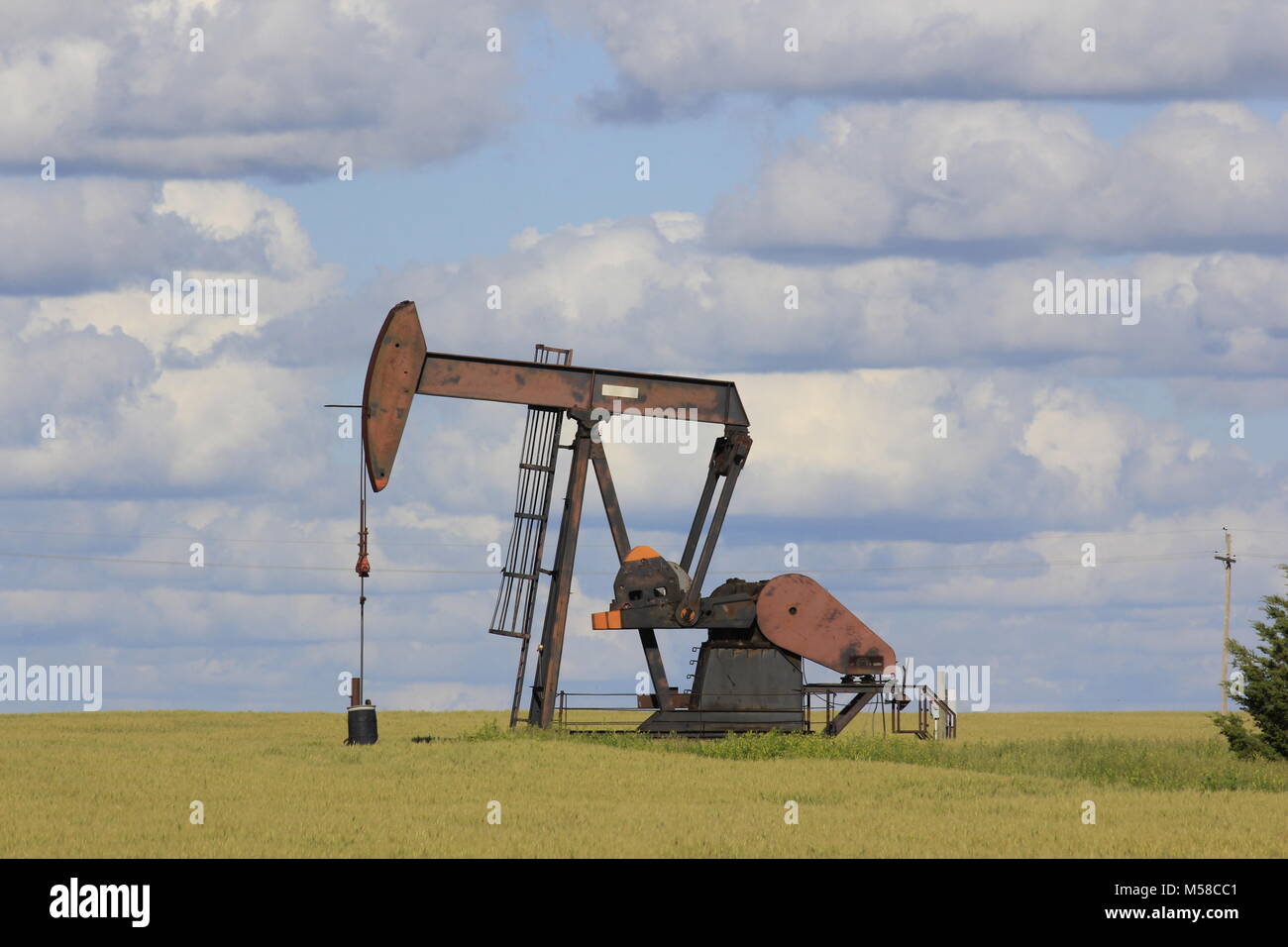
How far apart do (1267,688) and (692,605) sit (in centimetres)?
904

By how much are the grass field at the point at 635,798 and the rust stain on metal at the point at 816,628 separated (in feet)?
4.36

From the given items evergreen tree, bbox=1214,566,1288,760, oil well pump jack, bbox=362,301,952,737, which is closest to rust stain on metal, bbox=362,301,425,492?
oil well pump jack, bbox=362,301,952,737

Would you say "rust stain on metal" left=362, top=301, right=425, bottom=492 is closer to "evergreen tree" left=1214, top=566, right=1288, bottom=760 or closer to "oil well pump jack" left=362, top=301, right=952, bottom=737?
"oil well pump jack" left=362, top=301, right=952, bottom=737

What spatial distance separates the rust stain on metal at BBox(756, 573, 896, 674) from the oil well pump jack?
16 mm

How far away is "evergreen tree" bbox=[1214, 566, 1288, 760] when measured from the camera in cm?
2658

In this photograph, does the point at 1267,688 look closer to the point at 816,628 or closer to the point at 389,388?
the point at 816,628

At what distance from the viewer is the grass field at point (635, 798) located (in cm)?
1545

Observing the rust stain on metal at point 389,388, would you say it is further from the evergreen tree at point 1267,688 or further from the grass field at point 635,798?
the evergreen tree at point 1267,688

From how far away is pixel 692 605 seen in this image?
2761 centimetres

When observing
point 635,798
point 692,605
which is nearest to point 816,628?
point 692,605
